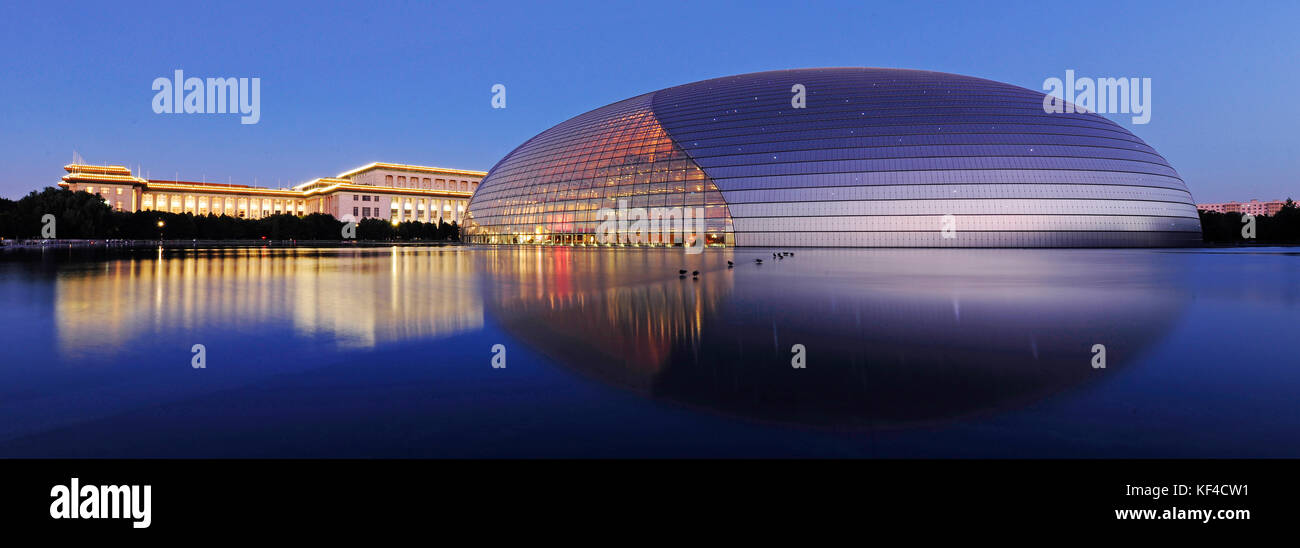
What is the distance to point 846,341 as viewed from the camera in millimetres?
7488

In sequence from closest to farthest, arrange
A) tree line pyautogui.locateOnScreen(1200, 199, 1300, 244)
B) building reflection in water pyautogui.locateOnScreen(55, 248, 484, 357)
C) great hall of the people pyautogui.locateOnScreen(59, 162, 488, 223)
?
building reflection in water pyautogui.locateOnScreen(55, 248, 484, 357), tree line pyautogui.locateOnScreen(1200, 199, 1300, 244), great hall of the people pyautogui.locateOnScreen(59, 162, 488, 223)

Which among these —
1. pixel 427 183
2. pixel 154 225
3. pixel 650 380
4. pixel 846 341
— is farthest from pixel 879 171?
pixel 427 183

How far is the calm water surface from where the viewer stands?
377 centimetres

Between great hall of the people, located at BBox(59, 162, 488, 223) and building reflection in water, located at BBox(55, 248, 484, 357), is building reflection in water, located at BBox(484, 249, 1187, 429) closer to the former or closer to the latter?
building reflection in water, located at BBox(55, 248, 484, 357)

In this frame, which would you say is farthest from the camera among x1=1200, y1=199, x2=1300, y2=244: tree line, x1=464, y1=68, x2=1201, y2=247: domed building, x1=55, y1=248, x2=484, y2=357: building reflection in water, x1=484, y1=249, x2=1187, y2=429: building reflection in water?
x1=1200, y1=199, x2=1300, y2=244: tree line

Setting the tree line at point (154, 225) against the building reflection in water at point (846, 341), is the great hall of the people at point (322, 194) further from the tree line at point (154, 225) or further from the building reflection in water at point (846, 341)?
the building reflection in water at point (846, 341)

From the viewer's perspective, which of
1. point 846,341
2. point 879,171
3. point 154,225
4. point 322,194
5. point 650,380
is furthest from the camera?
point 322,194

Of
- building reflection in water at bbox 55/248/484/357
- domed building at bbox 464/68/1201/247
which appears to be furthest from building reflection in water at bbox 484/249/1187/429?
domed building at bbox 464/68/1201/247

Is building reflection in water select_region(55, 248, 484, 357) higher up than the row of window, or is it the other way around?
the row of window

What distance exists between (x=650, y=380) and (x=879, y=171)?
48988 millimetres

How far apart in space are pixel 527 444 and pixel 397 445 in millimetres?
861

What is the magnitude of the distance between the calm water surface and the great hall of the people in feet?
408

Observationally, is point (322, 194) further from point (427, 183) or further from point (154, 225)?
point (154, 225)
